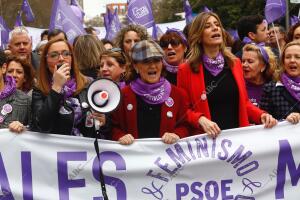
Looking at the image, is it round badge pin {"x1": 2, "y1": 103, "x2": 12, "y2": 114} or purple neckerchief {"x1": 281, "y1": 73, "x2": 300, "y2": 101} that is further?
purple neckerchief {"x1": 281, "y1": 73, "x2": 300, "y2": 101}

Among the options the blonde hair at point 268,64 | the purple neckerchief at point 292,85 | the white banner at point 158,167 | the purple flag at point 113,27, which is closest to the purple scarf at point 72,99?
the white banner at point 158,167

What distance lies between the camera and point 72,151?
15.2 feet

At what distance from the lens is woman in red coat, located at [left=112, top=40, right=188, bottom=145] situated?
4633mm

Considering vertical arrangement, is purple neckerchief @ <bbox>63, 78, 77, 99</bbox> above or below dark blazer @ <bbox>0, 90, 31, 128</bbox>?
above

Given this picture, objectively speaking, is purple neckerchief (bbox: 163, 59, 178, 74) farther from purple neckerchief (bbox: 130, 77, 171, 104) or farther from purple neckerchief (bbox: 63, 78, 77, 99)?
purple neckerchief (bbox: 63, 78, 77, 99)

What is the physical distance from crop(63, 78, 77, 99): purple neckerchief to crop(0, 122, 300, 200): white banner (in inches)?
13.7

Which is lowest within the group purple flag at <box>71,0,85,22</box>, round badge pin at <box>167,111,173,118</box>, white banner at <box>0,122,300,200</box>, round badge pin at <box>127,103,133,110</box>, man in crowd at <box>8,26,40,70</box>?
white banner at <box>0,122,300,200</box>

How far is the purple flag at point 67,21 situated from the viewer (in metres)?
8.85

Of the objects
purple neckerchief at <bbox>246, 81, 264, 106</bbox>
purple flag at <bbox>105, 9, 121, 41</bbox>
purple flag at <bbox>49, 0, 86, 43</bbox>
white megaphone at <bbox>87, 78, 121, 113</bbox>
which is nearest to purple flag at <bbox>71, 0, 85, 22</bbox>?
purple flag at <bbox>105, 9, 121, 41</bbox>

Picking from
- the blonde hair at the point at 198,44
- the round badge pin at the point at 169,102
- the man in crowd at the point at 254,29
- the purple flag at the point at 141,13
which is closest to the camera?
the round badge pin at the point at 169,102

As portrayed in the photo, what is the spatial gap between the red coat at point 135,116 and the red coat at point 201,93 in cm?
12

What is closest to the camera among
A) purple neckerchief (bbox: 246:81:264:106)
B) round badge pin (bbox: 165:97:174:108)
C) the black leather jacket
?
the black leather jacket

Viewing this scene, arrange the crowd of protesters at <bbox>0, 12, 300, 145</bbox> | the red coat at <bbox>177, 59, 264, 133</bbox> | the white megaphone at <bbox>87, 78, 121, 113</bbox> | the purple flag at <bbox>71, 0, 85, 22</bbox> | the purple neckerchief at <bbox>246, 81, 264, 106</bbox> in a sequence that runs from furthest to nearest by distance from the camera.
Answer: the purple flag at <bbox>71, 0, 85, 22</bbox> → the purple neckerchief at <bbox>246, 81, 264, 106</bbox> → the red coat at <bbox>177, 59, 264, 133</bbox> → the crowd of protesters at <bbox>0, 12, 300, 145</bbox> → the white megaphone at <bbox>87, 78, 121, 113</bbox>

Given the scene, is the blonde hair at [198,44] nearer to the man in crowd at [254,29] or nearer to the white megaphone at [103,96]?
the white megaphone at [103,96]
